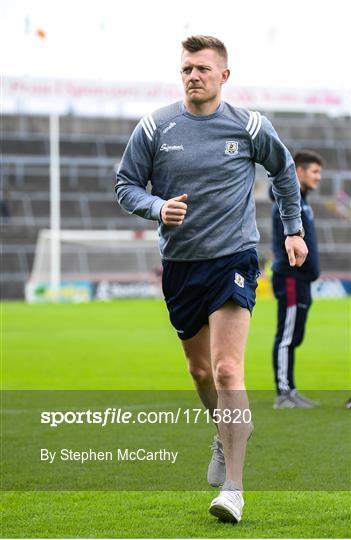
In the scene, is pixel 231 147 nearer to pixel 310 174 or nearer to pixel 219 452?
pixel 219 452

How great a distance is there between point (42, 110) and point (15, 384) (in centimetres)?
4206

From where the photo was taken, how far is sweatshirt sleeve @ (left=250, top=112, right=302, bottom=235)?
17.5 feet

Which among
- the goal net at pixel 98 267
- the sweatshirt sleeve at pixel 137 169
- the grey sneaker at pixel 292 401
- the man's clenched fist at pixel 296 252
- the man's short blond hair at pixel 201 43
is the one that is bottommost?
the goal net at pixel 98 267

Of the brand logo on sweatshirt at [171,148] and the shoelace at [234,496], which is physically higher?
the brand logo on sweatshirt at [171,148]

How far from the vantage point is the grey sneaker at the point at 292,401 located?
359 inches

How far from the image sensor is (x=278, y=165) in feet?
17.8

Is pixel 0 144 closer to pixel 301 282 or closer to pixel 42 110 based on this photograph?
pixel 42 110

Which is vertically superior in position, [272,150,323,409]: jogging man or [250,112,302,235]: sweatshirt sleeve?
[250,112,302,235]: sweatshirt sleeve

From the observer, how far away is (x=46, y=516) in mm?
5023

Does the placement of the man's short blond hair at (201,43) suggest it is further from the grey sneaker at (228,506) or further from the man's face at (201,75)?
the grey sneaker at (228,506)

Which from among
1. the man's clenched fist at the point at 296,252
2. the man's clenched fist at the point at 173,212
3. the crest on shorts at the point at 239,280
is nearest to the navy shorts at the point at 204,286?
the crest on shorts at the point at 239,280

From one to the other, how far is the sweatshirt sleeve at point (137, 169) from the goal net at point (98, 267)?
106ft

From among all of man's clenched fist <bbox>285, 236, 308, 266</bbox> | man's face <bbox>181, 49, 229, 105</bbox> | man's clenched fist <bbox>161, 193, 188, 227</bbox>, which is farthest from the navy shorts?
man's face <bbox>181, 49, 229, 105</bbox>

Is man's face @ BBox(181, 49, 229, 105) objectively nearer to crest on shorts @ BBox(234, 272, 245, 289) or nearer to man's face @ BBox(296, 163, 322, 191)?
crest on shorts @ BBox(234, 272, 245, 289)
